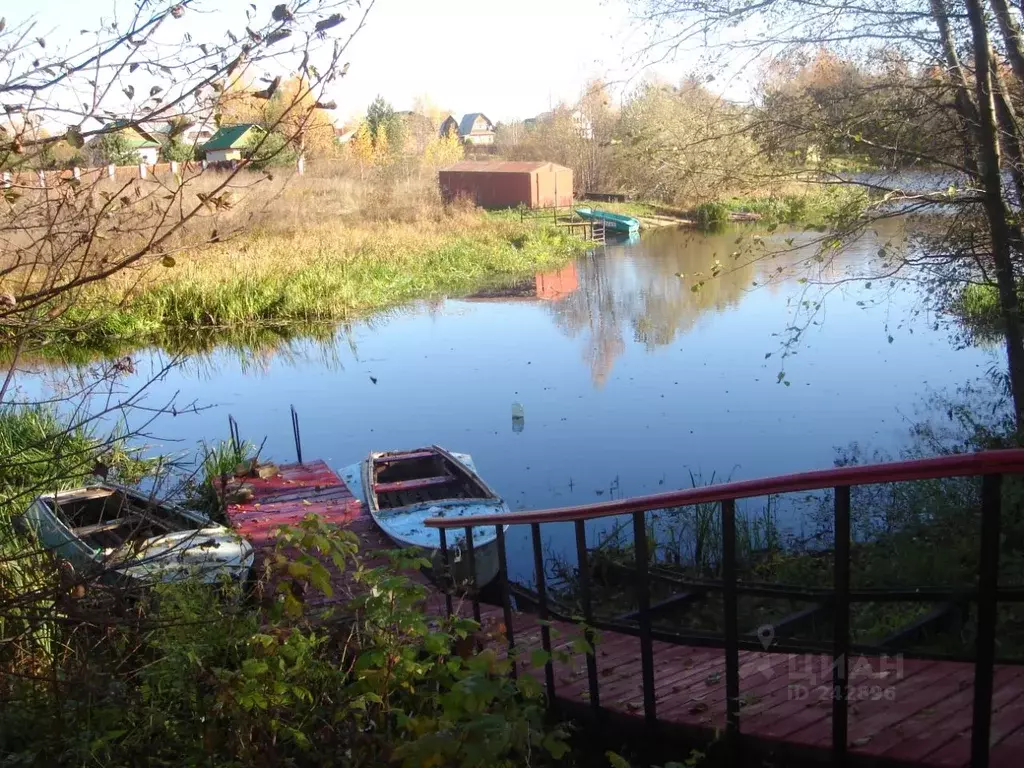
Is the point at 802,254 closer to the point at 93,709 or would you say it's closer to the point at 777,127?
the point at 777,127

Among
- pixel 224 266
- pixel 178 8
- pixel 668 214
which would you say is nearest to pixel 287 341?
pixel 224 266

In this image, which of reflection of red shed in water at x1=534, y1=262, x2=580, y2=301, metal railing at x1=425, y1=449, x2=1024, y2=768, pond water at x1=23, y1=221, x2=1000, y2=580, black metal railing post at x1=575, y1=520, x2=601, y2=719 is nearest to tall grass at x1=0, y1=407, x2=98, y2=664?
metal railing at x1=425, y1=449, x2=1024, y2=768

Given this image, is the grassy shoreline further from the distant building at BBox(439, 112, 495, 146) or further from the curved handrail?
the distant building at BBox(439, 112, 495, 146)

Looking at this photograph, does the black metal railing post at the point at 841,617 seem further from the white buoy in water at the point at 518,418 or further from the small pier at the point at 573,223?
the small pier at the point at 573,223

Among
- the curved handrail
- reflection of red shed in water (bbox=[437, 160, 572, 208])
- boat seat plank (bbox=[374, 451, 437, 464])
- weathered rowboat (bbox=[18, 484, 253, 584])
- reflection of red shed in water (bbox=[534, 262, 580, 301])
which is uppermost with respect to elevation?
reflection of red shed in water (bbox=[437, 160, 572, 208])

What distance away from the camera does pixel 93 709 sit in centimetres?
313

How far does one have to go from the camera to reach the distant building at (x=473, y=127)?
297 ft

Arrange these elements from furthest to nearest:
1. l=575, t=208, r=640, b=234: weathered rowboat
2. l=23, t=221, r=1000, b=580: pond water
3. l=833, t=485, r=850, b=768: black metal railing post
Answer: l=575, t=208, r=640, b=234: weathered rowboat < l=23, t=221, r=1000, b=580: pond water < l=833, t=485, r=850, b=768: black metal railing post

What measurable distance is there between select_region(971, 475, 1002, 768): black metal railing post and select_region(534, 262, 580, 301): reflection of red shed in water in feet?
75.5

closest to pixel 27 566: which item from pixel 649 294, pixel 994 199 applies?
pixel 994 199

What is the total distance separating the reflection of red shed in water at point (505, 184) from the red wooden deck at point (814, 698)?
39442 millimetres

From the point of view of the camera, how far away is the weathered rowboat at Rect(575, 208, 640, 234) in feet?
129

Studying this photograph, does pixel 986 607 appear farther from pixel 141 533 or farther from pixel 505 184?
pixel 505 184

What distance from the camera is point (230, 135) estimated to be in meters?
3.47
